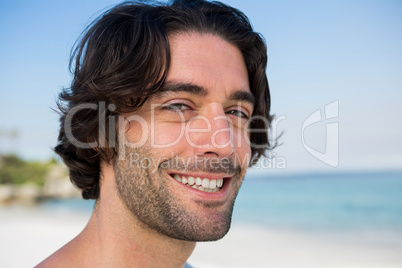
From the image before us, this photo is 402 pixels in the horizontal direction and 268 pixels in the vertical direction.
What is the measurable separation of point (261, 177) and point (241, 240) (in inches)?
1082

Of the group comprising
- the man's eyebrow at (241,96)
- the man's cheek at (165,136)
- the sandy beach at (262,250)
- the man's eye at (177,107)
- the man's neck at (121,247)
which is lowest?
the sandy beach at (262,250)

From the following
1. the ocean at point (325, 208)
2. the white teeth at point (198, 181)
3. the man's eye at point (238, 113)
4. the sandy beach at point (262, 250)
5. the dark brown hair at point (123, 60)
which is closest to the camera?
the white teeth at point (198, 181)

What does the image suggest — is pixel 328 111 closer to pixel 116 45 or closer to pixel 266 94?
pixel 266 94

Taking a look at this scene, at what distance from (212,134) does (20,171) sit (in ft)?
143

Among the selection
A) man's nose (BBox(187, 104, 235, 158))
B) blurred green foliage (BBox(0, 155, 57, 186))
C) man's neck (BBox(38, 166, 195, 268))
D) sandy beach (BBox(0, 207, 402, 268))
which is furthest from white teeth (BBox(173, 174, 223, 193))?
blurred green foliage (BBox(0, 155, 57, 186))

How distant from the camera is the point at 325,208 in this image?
23.5 meters

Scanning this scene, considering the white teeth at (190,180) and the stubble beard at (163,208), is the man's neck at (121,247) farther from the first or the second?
the white teeth at (190,180)

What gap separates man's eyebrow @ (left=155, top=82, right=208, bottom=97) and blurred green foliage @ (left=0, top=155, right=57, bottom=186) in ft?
135

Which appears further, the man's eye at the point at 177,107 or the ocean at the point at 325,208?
the ocean at the point at 325,208

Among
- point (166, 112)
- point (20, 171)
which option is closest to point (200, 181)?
point (166, 112)

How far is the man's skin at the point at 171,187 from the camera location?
2.05 m

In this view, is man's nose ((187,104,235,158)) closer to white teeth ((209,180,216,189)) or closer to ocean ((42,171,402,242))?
white teeth ((209,180,216,189))

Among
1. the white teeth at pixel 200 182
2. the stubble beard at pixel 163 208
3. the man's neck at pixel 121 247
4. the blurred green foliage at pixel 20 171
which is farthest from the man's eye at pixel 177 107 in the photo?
the blurred green foliage at pixel 20 171

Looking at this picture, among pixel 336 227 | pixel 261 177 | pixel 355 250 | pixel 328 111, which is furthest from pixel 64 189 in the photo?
pixel 328 111
